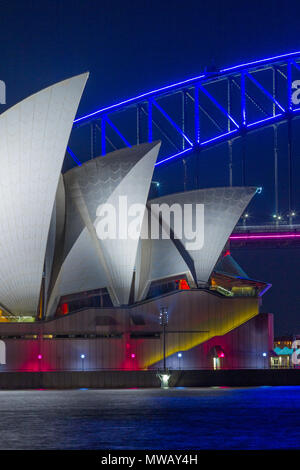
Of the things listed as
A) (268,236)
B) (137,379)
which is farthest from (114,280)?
(268,236)

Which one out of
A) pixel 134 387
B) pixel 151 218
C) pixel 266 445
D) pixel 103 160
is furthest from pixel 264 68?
pixel 266 445

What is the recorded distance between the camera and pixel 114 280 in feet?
198

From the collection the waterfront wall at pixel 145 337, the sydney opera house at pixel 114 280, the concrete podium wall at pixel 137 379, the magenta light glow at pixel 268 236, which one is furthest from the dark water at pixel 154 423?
the magenta light glow at pixel 268 236

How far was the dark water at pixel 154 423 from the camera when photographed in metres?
24.6

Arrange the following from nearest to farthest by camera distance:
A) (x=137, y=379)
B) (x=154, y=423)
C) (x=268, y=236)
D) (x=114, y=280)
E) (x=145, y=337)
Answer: (x=154, y=423), (x=137, y=379), (x=145, y=337), (x=114, y=280), (x=268, y=236)

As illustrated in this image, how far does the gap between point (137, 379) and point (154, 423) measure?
76.1ft

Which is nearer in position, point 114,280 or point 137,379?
point 137,379

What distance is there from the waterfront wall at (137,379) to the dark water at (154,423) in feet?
25.5

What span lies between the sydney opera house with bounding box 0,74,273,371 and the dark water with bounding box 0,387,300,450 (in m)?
12.3

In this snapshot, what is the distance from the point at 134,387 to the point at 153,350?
570 cm

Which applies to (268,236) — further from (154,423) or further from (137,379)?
(154,423)
